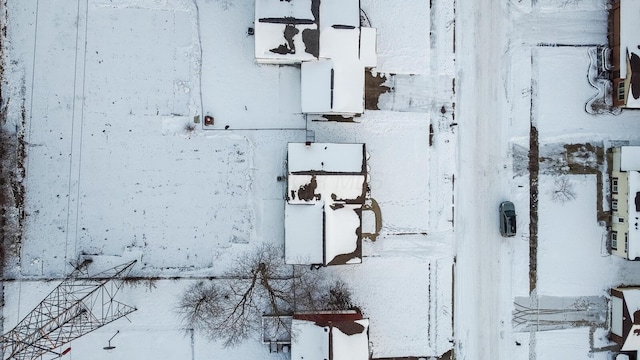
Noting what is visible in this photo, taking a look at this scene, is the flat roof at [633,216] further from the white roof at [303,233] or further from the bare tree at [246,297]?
the white roof at [303,233]

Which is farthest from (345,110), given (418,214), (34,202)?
(34,202)

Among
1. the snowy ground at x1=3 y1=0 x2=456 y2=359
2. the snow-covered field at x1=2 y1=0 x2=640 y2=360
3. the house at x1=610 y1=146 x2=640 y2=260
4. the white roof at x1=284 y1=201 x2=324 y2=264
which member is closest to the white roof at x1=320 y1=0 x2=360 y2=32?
the snowy ground at x1=3 y1=0 x2=456 y2=359

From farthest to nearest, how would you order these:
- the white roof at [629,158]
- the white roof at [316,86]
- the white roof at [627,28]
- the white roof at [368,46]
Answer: the white roof at [629,158], the white roof at [627,28], the white roof at [368,46], the white roof at [316,86]

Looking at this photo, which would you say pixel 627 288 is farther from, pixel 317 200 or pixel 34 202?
pixel 34 202

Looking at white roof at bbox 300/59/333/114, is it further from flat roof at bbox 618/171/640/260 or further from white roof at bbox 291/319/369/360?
flat roof at bbox 618/171/640/260

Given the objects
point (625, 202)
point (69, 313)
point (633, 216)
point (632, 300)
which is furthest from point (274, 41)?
point (632, 300)

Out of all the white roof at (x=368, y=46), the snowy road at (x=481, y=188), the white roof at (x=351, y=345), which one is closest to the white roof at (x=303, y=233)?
the white roof at (x=351, y=345)

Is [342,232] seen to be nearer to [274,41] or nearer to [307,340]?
Result: [307,340]
